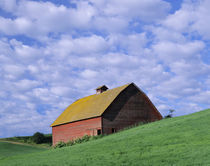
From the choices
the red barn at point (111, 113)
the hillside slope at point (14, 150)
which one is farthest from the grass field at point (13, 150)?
the red barn at point (111, 113)

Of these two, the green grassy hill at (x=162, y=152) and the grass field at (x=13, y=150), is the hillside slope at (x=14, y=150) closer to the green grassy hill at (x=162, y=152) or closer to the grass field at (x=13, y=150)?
the grass field at (x=13, y=150)

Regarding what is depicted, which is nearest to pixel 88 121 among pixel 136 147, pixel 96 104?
pixel 96 104

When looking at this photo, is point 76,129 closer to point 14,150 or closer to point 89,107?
point 89,107

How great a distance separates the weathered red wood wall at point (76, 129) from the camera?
39.1 m

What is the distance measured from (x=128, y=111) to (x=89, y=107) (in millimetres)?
6062

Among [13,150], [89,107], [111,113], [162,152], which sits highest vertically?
[89,107]

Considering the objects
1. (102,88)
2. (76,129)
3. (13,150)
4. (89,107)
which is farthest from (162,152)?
(13,150)

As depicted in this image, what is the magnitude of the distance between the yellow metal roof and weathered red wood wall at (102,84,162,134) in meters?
0.88

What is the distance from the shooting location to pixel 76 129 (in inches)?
1677

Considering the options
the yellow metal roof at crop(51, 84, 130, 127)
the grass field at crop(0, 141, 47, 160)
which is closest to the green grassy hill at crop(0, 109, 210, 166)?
the yellow metal roof at crop(51, 84, 130, 127)

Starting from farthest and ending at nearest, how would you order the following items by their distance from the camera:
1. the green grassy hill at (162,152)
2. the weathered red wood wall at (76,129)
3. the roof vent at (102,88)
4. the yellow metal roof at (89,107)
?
1. the roof vent at (102,88)
2. the yellow metal roof at (89,107)
3. the weathered red wood wall at (76,129)
4. the green grassy hill at (162,152)

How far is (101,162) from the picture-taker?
53.5 ft

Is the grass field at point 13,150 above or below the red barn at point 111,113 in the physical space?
below

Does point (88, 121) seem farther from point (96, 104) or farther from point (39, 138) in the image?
point (39, 138)
